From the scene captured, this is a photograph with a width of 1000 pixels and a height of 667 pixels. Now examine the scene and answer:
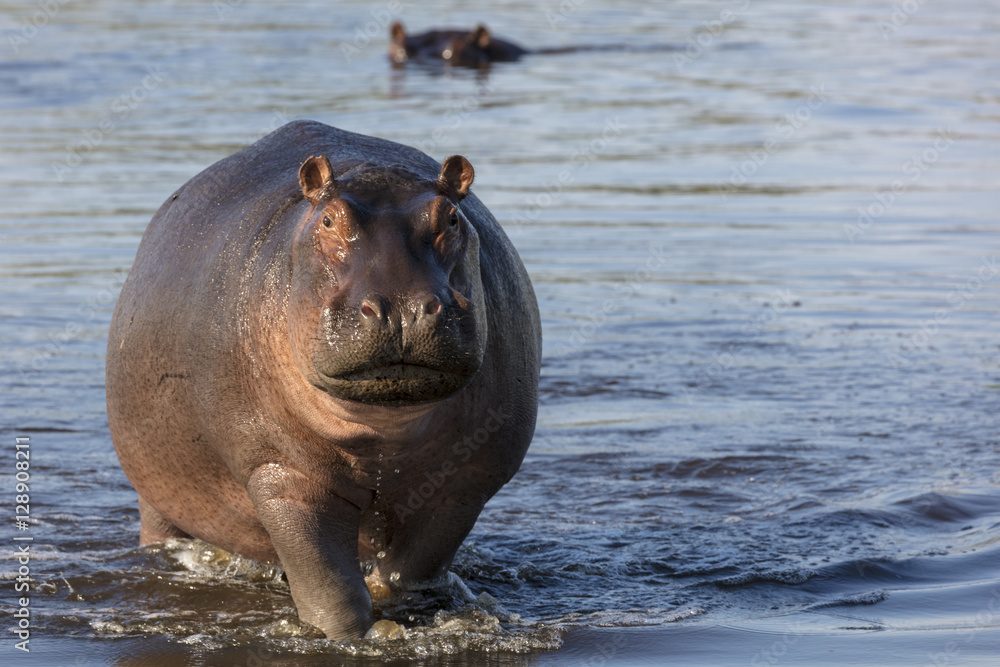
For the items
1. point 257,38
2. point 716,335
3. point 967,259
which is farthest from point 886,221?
point 257,38

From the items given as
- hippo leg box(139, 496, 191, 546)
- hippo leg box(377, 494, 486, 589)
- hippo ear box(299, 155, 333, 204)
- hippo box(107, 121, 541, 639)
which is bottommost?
hippo leg box(139, 496, 191, 546)

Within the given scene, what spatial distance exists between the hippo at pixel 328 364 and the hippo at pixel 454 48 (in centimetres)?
1722

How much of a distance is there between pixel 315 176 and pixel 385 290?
2.00 feet

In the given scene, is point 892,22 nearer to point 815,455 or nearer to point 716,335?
point 716,335

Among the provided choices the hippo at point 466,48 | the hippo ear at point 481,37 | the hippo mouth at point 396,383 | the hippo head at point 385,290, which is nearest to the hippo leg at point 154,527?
the hippo head at point 385,290

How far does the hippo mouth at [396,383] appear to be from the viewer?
3.84m

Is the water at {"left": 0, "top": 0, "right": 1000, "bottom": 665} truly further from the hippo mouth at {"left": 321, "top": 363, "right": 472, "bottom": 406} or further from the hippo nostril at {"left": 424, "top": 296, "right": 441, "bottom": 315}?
the hippo nostril at {"left": 424, "top": 296, "right": 441, "bottom": 315}

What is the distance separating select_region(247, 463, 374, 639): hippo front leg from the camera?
4473 mm

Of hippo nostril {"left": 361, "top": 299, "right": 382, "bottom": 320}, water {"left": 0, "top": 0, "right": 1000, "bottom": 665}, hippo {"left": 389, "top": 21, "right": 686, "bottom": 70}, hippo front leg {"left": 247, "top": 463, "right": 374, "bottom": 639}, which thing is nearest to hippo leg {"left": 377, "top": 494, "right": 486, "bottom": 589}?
water {"left": 0, "top": 0, "right": 1000, "bottom": 665}

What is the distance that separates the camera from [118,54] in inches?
878

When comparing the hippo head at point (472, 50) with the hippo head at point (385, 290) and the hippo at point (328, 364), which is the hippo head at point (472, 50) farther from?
the hippo head at point (385, 290)

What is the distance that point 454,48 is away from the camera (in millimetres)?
22562

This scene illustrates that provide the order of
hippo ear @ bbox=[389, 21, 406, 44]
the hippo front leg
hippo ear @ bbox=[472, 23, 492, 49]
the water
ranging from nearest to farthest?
the hippo front leg, the water, hippo ear @ bbox=[472, 23, 492, 49], hippo ear @ bbox=[389, 21, 406, 44]

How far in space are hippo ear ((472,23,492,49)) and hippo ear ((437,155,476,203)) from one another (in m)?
18.1
